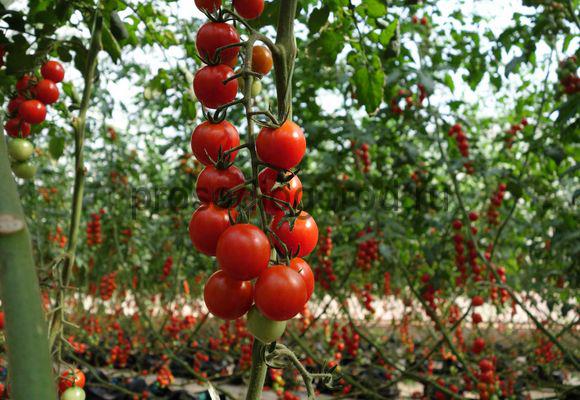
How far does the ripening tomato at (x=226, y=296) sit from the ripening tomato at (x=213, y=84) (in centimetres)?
23

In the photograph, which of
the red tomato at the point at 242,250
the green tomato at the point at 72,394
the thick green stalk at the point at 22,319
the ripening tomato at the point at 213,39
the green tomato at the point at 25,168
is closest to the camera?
the thick green stalk at the point at 22,319

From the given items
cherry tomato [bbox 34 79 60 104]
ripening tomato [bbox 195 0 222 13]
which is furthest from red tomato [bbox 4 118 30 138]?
ripening tomato [bbox 195 0 222 13]

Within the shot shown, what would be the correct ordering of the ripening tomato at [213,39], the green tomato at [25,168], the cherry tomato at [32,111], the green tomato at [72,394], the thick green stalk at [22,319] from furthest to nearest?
the green tomato at [25,168] → the cherry tomato at [32,111] → the green tomato at [72,394] → the ripening tomato at [213,39] → the thick green stalk at [22,319]

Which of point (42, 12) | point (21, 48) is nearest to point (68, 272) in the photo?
point (21, 48)

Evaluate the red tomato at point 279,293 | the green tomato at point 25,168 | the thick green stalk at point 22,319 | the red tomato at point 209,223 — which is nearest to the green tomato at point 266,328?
the red tomato at point 279,293

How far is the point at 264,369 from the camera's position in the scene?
1.92 ft

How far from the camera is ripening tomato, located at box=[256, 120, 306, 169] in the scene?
0.59 meters

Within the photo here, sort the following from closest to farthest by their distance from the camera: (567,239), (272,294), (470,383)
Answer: (272,294) → (567,239) → (470,383)

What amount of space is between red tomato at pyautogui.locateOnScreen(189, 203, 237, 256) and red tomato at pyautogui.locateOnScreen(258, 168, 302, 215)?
56mm

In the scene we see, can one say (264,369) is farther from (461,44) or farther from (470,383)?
(470,383)

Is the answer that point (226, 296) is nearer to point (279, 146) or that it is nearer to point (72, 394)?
point (279, 146)

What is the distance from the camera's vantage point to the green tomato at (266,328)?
1.95 feet

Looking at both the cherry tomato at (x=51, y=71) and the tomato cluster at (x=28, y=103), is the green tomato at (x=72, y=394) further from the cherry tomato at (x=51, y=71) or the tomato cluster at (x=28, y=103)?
the cherry tomato at (x=51, y=71)

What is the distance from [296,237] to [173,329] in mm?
4026
